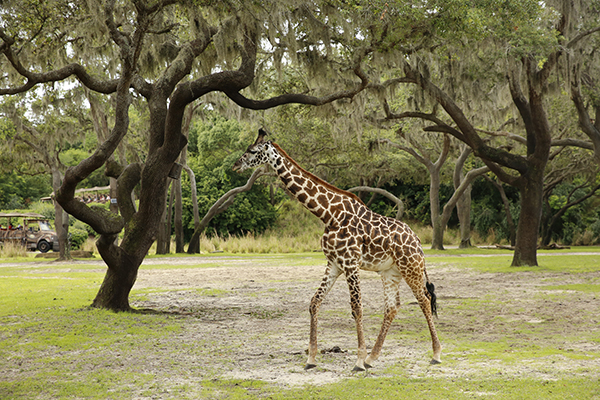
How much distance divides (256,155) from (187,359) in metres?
2.42

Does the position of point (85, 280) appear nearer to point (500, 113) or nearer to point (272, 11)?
point (272, 11)

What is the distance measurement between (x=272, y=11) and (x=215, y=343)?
5.90 metres

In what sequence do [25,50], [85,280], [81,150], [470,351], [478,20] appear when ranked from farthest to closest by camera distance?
1. [81,150]
2. [85,280]
3. [478,20]
4. [25,50]
5. [470,351]

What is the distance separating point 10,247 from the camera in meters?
26.8

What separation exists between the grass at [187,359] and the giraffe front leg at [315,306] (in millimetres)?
540

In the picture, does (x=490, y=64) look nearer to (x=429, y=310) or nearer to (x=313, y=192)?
(x=313, y=192)

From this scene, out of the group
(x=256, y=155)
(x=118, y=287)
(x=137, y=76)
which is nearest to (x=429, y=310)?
(x=256, y=155)

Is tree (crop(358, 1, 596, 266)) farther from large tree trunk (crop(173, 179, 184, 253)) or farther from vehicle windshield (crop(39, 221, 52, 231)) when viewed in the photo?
vehicle windshield (crop(39, 221, 52, 231))

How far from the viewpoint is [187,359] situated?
21.2 feet

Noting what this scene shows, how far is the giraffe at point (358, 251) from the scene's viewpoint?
6.09 meters

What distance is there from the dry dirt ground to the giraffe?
0.45 metres

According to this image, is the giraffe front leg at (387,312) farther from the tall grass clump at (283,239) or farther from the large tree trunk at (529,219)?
the tall grass clump at (283,239)

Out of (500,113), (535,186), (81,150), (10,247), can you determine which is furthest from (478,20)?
(81,150)

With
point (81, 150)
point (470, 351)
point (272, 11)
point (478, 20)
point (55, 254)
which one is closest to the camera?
point (470, 351)
